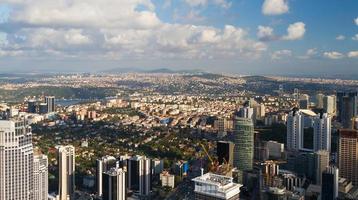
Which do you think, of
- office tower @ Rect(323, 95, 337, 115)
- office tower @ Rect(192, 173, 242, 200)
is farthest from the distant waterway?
office tower @ Rect(192, 173, 242, 200)

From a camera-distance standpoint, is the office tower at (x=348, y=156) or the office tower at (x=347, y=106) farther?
the office tower at (x=347, y=106)

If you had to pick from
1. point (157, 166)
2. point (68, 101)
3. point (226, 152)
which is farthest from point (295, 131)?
point (68, 101)

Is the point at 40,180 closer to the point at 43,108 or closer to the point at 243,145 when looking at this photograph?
the point at 243,145

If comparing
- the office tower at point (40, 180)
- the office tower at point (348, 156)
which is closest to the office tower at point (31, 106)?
the office tower at point (40, 180)

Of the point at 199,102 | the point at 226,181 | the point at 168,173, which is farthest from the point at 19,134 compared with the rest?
the point at 199,102

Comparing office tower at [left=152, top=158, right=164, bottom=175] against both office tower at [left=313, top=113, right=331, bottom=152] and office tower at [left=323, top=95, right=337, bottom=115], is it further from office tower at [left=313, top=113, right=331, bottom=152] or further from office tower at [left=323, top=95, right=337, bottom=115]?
office tower at [left=323, top=95, right=337, bottom=115]

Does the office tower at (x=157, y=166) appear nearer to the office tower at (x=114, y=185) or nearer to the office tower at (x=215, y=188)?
the office tower at (x=114, y=185)
